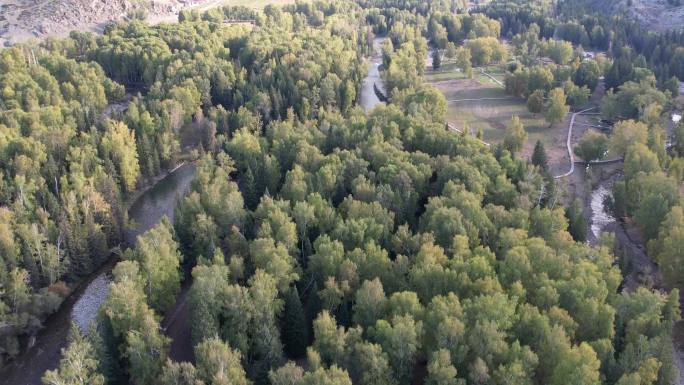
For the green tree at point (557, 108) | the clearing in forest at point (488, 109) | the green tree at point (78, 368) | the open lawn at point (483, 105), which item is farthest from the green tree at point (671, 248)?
the green tree at point (78, 368)

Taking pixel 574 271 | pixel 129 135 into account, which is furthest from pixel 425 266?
pixel 129 135

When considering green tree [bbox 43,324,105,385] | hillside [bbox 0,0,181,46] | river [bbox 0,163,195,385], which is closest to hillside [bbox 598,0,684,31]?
river [bbox 0,163,195,385]

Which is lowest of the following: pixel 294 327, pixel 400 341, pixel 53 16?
pixel 294 327

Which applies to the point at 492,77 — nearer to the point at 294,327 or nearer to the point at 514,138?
the point at 514,138

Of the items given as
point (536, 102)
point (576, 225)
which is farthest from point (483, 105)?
point (576, 225)

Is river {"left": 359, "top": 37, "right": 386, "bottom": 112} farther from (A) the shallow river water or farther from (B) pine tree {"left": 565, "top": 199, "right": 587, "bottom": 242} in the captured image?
(B) pine tree {"left": 565, "top": 199, "right": 587, "bottom": 242}

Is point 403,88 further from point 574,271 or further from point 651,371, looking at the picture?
point 651,371

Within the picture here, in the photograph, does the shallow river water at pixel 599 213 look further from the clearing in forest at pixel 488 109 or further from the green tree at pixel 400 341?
the green tree at pixel 400 341
